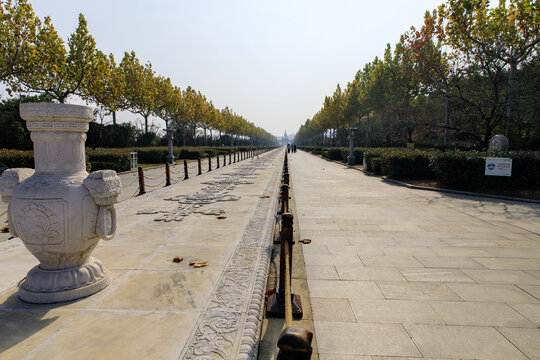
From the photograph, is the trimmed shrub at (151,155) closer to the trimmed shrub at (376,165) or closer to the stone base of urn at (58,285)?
the trimmed shrub at (376,165)

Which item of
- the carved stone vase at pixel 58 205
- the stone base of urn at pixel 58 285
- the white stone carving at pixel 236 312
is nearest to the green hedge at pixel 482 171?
the white stone carving at pixel 236 312

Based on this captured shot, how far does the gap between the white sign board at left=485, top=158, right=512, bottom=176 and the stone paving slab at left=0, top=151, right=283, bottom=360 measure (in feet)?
31.3

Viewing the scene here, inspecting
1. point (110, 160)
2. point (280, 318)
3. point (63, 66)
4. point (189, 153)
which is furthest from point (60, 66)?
point (280, 318)

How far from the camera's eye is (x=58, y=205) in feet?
10.3

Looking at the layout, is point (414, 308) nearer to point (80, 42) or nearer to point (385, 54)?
point (80, 42)

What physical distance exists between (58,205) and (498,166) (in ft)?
42.6

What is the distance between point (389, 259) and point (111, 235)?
3.90 metres

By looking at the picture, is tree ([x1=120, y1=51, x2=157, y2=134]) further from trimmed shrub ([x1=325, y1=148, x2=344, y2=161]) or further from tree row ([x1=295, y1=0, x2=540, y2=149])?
tree row ([x1=295, y1=0, x2=540, y2=149])

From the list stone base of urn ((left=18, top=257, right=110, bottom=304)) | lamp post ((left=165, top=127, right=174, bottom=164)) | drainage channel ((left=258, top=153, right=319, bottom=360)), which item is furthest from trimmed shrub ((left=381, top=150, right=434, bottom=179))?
lamp post ((left=165, top=127, right=174, bottom=164))

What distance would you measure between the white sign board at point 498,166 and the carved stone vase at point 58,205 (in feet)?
40.4

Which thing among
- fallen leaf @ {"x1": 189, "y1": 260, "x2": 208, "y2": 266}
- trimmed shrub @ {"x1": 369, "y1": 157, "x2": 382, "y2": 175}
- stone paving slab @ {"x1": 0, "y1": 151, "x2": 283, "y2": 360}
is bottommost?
stone paving slab @ {"x1": 0, "y1": 151, "x2": 283, "y2": 360}

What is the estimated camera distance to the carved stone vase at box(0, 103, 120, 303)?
10.3 ft

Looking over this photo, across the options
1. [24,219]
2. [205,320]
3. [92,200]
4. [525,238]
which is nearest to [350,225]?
[525,238]

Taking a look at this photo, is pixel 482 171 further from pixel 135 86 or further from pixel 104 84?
pixel 135 86
